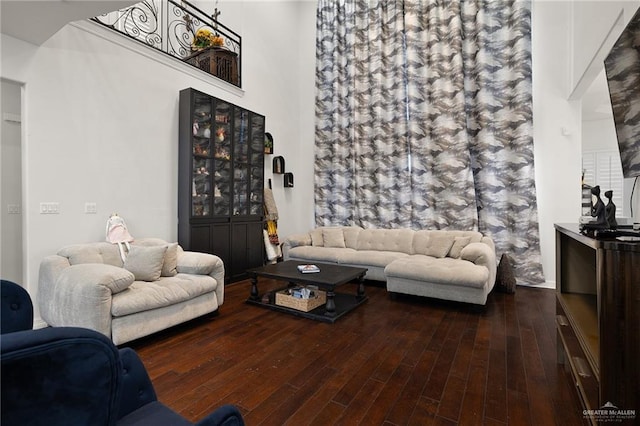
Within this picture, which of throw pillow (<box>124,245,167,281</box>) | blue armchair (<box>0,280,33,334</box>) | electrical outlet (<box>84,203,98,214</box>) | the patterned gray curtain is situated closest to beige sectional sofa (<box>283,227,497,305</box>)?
the patterned gray curtain

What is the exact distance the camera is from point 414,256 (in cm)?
438

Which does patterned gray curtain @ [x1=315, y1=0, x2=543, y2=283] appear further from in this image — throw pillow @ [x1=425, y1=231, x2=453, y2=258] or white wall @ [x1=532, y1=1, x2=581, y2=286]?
throw pillow @ [x1=425, y1=231, x2=453, y2=258]

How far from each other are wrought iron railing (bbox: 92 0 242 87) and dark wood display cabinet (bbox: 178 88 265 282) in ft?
2.55

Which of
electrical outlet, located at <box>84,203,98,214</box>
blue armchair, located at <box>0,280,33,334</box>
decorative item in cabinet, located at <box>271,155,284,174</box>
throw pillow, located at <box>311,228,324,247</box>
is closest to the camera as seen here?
blue armchair, located at <box>0,280,33,334</box>

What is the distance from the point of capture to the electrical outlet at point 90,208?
3.20m

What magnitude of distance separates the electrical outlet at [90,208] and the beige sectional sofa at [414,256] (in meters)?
2.72

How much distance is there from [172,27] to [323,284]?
435 centimetres

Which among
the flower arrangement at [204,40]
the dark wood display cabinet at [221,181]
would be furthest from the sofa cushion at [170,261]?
the flower arrangement at [204,40]

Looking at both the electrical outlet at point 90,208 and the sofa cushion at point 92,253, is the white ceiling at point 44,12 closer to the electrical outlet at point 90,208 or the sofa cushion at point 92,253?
the electrical outlet at point 90,208

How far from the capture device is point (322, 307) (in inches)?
135

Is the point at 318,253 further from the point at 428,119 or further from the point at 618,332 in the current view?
the point at 618,332

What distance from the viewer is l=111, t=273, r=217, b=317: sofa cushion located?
2.39 m

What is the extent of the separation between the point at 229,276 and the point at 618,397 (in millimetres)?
4103

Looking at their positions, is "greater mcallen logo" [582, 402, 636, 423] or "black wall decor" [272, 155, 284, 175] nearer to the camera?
"greater mcallen logo" [582, 402, 636, 423]
